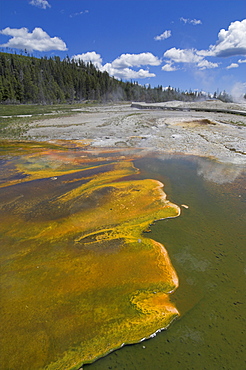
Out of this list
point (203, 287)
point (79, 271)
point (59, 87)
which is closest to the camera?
point (203, 287)

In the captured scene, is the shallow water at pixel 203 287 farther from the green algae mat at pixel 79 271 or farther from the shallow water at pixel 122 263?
the green algae mat at pixel 79 271

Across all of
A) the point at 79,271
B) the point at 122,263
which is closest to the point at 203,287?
the point at 122,263

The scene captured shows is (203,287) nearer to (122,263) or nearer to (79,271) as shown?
(122,263)

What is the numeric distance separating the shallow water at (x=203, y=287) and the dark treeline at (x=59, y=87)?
6922 centimetres

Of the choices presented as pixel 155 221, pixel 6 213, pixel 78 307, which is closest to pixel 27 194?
pixel 6 213

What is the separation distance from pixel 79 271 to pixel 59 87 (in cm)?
8899

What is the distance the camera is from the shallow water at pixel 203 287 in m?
3.00

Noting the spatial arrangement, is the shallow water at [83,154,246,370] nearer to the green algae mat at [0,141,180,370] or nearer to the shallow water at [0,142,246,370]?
the shallow water at [0,142,246,370]

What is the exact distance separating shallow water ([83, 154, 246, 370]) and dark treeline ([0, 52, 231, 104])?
227 feet

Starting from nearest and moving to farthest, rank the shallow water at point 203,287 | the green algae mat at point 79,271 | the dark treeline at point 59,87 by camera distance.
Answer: the shallow water at point 203,287, the green algae mat at point 79,271, the dark treeline at point 59,87

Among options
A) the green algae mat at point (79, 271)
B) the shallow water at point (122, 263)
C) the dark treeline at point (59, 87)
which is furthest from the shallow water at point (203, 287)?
the dark treeline at point (59, 87)

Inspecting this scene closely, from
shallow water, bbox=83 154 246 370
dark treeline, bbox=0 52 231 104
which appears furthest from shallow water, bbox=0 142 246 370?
dark treeline, bbox=0 52 231 104

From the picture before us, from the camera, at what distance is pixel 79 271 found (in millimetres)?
4328

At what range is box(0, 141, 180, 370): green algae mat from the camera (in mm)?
3160
